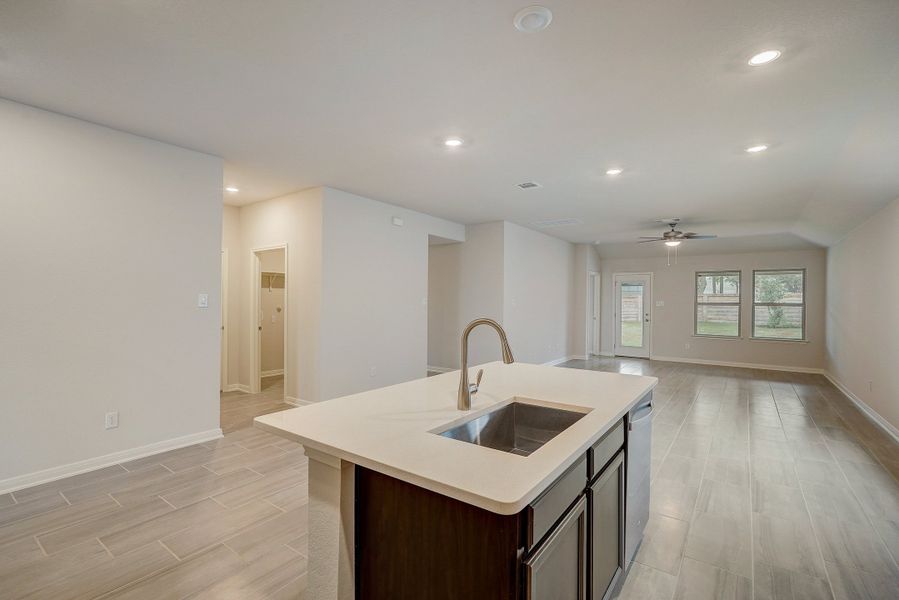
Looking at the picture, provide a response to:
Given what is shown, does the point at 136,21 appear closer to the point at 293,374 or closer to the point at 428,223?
the point at 293,374

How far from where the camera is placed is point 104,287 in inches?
124

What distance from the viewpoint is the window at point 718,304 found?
8.70m

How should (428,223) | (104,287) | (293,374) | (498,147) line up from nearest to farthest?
(104,287) < (498,147) < (293,374) < (428,223)

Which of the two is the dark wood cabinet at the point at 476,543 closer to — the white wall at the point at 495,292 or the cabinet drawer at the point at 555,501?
the cabinet drawer at the point at 555,501

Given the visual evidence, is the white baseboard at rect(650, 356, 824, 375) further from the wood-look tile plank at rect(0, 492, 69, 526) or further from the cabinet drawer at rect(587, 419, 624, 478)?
the wood-look tile plank at rect(0, 492, 69, 526)

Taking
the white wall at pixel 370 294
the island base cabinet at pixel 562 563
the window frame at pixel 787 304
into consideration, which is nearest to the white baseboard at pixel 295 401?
the white wall at pixel 370 294

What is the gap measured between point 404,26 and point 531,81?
0.84 meters

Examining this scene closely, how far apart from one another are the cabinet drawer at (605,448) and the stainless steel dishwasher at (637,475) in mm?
104

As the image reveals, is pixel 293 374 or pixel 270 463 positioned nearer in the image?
pixel 270 463

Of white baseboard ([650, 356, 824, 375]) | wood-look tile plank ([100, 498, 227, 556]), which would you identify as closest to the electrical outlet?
wood-look tile plank ([100, 498, 227, 556])

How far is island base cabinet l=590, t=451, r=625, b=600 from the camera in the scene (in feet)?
5.04

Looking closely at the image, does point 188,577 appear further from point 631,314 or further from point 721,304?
point 721,304

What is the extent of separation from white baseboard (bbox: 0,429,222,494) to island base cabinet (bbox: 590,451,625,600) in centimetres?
348

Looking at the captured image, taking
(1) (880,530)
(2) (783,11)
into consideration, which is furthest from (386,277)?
(1) (880,530)
